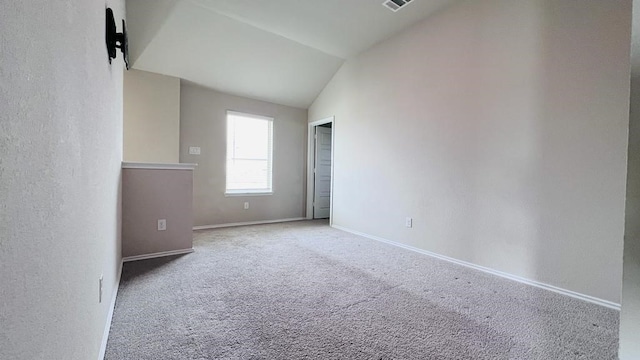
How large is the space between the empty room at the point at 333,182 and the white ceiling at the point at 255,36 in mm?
30

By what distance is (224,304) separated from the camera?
2053 mm

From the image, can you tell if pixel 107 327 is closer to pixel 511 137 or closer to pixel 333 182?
pixel 511 137

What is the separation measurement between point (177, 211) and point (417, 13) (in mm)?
3708

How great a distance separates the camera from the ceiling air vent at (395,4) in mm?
3197

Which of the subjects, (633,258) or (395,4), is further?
(395,4)

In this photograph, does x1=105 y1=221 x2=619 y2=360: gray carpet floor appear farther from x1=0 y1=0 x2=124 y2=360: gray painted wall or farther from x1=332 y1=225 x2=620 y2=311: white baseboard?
x1=0 y1=0 x2=124 y2=360: gray painted wall

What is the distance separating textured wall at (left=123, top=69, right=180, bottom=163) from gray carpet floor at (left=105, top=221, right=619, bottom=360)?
6.13 ft

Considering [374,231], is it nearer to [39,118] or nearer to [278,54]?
[278,54]

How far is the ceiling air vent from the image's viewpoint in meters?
3.20

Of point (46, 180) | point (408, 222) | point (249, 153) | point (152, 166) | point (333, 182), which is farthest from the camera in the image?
point (249, 153)

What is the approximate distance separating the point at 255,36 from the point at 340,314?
148 inches

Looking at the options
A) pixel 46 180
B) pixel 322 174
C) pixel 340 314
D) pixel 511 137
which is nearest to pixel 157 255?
pixel 340 314

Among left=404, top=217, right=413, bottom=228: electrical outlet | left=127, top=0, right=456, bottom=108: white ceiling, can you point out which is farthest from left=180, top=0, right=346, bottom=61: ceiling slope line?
left=404, top=217, right=413, bottom=228: electrical outlet

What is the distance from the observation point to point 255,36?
3.97 metres
